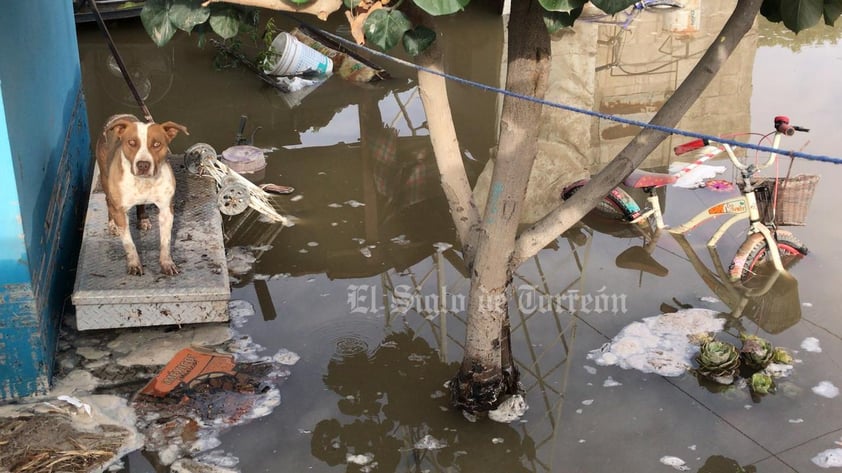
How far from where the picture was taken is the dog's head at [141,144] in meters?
6.11

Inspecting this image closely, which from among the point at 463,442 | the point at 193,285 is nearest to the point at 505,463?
the point at 463,442

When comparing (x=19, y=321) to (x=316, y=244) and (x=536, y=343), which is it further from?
(x=536, y=343)

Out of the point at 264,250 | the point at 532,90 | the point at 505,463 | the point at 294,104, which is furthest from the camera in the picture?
the point at 294,104

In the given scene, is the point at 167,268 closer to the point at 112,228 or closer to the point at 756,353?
the point at 112,228

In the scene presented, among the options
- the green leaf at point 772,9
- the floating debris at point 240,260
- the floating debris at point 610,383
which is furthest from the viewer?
the floating debris at point 240,260

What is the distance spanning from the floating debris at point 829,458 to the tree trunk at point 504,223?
1.96 metres

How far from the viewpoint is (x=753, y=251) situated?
7.53 m

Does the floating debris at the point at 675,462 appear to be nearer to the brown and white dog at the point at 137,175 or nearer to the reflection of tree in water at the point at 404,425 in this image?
the reflection of tree in water at the point at 404,425

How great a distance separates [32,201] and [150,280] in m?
1.02

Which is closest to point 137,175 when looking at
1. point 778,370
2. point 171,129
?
point 171,129

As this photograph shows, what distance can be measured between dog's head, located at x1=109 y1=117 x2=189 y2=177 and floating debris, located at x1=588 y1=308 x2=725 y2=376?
3.50 meters

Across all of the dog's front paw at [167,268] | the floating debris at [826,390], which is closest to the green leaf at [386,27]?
the dog's front paw at [167,268]

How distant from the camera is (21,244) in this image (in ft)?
18.2

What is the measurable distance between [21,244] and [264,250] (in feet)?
9.28
